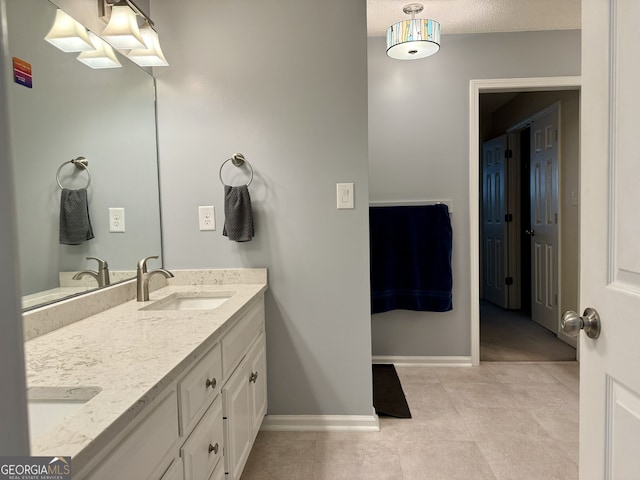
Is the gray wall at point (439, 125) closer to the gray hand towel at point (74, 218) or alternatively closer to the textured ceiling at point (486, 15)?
the textured ceiling at point (486, 15)

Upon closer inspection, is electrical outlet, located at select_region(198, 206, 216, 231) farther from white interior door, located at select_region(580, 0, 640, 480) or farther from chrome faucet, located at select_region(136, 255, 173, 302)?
white interior door, located at select_region(580, 0, 640, 480)

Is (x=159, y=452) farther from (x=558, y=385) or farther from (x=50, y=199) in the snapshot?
(x=558, y=385)

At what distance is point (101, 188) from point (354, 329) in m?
1.37

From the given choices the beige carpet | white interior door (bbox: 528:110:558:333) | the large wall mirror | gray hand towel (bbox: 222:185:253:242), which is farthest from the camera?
white interior door (bbox: 528:110:558:333)

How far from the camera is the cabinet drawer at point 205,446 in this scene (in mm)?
1107

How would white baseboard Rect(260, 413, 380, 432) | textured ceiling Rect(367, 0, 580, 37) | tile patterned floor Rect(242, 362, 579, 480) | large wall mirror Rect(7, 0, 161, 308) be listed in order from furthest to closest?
1. textured ceiling Rect(367, 0, 580, 37)
2. white baseboard Rect(260, 413, 380, 432)
3. tile patterned floor Rect(242, 362, 579, 480)
4. large wall mirror Rect(7, 0, 161, 308)

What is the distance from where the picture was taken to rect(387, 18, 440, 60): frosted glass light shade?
2.44 meters

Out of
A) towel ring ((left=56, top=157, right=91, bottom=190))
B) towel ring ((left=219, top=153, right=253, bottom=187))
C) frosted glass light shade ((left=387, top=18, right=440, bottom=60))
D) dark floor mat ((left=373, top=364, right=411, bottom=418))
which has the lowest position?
dark floor mat ((left=373, top=364, right=411, bottom=418))

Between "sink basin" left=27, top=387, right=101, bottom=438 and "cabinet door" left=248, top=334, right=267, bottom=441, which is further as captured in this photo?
"cabinet door" left=248, top=334, right=267, bottom=441

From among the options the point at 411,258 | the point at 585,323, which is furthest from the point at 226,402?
the point at 411,258

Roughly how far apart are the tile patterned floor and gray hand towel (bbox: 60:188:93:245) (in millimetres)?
1244

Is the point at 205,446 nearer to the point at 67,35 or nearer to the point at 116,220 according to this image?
the point at 116,220

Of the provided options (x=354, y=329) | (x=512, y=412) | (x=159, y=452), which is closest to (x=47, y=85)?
(x=159, y=452)

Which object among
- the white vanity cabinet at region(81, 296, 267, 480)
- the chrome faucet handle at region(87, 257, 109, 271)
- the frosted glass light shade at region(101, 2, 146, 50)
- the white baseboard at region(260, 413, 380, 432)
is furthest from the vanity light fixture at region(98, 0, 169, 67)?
the white baseboard at region(260, 413, 380, 432)
